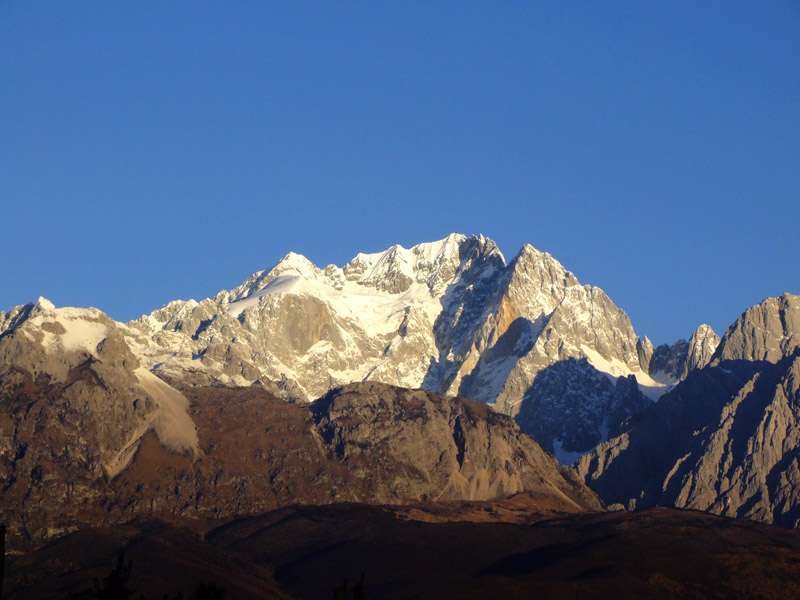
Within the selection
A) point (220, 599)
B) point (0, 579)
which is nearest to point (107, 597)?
point (220, 599)

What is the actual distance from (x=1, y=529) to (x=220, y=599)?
660 inches

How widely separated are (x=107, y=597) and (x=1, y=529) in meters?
13.4

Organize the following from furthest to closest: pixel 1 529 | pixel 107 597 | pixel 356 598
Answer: pixel 107 597 → pixel 356 598 → pixel 1 529

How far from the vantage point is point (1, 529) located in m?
62.8

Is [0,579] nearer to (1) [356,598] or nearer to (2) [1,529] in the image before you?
(2) [1,529]

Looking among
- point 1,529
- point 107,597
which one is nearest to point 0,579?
point 1,529

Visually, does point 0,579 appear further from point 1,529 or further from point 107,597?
point 107,597

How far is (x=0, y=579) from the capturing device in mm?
63906

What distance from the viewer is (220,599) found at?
251ft

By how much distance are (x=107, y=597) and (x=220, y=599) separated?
5862 millimetres

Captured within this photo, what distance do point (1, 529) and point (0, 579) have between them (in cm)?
262

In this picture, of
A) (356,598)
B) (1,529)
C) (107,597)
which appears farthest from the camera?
(107,597)

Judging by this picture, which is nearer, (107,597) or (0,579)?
(0,579)

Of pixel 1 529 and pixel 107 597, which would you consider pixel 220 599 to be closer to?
pixel 107 597
